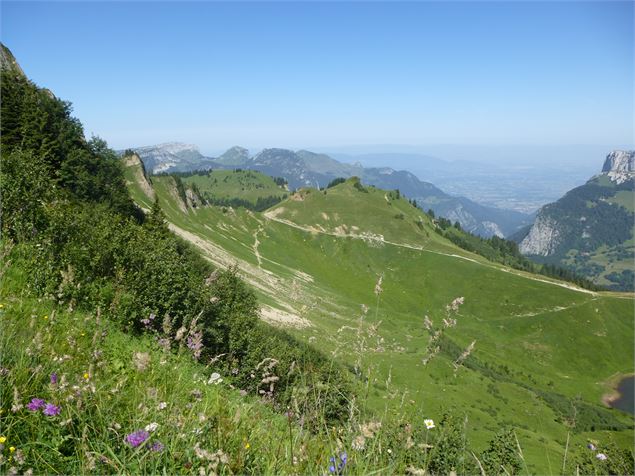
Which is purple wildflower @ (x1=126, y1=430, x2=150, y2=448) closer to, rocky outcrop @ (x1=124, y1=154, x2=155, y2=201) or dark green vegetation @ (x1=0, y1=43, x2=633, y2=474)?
dark green vegetation @ (x1=0, y1=43, x2=633, y2=474)

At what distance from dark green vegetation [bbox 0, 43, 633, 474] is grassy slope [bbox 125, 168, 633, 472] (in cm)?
76

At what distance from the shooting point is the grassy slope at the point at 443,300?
84625 millimetres

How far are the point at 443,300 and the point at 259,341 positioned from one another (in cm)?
13341

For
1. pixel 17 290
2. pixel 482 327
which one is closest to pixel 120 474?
pixel 17 290

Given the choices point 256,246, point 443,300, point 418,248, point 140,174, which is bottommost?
point 443,300

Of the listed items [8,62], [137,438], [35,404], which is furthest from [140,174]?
[137,438]

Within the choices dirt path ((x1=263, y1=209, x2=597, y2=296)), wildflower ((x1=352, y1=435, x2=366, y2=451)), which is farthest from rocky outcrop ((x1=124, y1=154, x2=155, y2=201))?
wildflower ((x1=352, y1=435, x2=366, y2=451))

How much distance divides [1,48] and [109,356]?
80.0m

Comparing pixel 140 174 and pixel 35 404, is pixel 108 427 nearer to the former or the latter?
pixel 35 404

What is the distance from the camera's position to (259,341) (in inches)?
1225

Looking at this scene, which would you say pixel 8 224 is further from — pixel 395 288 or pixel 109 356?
pixel 395 288

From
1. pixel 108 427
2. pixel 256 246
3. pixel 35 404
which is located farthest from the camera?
pixel 256 246

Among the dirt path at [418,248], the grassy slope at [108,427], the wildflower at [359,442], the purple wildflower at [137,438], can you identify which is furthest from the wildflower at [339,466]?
the dirt path at [418,248]

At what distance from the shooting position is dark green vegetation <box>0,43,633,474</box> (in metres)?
3.74
